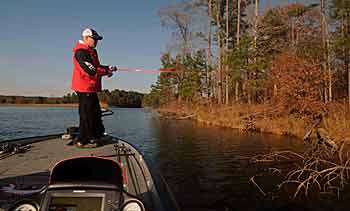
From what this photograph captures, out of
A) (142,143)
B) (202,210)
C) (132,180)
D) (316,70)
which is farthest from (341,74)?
(132,180)

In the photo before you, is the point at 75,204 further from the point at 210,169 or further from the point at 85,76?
the point at 210,169

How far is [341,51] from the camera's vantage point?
68.2 ft

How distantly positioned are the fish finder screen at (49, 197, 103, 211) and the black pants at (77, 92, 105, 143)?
116 inches

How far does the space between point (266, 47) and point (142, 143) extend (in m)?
14.2

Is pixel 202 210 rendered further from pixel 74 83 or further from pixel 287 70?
pixel 287 70

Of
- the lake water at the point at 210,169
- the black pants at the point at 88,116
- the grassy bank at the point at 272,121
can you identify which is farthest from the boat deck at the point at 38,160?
the grassy bank at the point at 272,121

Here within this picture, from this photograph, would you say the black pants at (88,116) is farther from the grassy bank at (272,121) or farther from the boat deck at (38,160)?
the grassy bank at (272,121)

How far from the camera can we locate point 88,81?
4887mm

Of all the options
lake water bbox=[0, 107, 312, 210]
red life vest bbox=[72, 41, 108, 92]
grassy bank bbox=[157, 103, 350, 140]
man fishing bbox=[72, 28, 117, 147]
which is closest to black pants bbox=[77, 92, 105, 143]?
man fishing bbox=[72, 28, 117, 147]

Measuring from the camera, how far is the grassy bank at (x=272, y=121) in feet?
41.2

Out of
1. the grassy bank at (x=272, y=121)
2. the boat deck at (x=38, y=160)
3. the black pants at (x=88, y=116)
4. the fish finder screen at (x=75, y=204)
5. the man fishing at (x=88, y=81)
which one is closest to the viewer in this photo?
the fish finder screen at (x=75, y=204)

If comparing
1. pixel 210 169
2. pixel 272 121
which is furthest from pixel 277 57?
pixel 210 169

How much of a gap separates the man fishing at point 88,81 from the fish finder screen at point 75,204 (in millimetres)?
2771

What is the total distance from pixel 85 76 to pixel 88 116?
2.19ft
